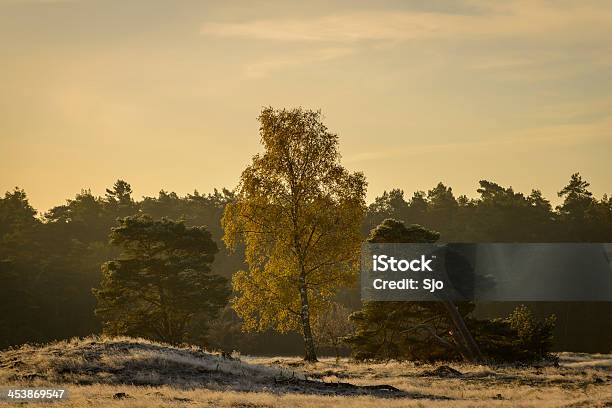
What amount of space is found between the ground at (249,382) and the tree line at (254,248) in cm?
902

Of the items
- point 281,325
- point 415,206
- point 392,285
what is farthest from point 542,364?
point 415,206

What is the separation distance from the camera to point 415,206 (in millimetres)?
134375

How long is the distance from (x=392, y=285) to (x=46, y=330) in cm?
5316

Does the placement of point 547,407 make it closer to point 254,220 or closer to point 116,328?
point 254,220

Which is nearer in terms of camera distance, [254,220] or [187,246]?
[254,220]

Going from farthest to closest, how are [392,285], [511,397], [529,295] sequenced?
[529,295], [392,285], [511,397]

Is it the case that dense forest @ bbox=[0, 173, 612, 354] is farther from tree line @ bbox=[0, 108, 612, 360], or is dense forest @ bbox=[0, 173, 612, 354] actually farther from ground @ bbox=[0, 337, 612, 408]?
ground @ bbox=[0, 337, 612, 408]

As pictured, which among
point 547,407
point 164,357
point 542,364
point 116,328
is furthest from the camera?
point 116,328

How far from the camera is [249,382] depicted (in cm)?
3172

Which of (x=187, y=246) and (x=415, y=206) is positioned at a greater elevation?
(x=415, y=206)

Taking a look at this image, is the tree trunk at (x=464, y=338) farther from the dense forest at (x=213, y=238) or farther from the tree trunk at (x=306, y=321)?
the dense forest at (x=213, y=238)

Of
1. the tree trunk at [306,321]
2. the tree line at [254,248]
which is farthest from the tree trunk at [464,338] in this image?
the tree trunk at [306,321]

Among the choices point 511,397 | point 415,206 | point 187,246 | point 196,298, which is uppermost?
point 415,206

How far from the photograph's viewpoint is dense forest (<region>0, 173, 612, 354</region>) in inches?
3556
